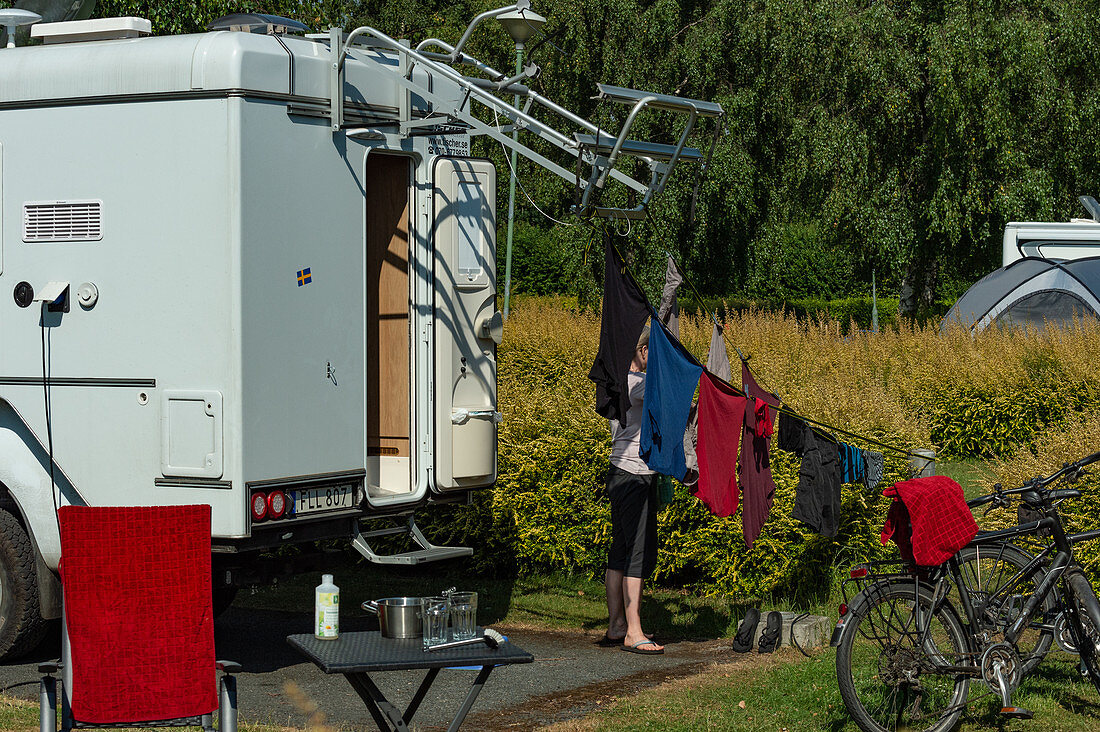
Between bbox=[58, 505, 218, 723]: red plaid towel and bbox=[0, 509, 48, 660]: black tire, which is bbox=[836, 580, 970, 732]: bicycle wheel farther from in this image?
bbox=[0, 509, 48, 660]: black tire

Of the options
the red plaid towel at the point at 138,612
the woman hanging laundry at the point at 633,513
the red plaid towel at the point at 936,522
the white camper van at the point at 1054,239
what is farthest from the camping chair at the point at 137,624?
the white camper van at the point at 1054,239

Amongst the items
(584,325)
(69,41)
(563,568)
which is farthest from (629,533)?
(584,325)

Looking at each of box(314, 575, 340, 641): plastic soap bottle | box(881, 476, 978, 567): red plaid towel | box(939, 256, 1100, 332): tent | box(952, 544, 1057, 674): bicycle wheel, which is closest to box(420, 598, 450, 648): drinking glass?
box(314, 575, 340, 641): plastic soap bottle

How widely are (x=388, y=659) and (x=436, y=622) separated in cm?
27

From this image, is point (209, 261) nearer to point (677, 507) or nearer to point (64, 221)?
point (64, 221)

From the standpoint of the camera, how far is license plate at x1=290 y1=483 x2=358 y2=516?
6195mm

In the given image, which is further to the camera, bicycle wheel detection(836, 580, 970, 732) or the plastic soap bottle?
bicycle wheel detection(836, 580, 970, 732)

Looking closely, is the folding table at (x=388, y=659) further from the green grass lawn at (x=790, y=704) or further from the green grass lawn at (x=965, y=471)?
the green grass lawn at (x=965, y=471)

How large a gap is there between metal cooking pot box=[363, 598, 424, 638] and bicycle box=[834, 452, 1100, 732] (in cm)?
184

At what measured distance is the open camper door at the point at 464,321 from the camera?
6.98 meters

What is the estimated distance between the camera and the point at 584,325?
1472 cm

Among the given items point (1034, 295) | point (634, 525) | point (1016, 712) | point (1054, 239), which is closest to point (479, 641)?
point (1016, 712)

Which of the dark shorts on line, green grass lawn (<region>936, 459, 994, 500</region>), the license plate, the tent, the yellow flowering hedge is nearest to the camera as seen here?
the license plate

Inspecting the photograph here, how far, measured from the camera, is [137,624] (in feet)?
14.1
